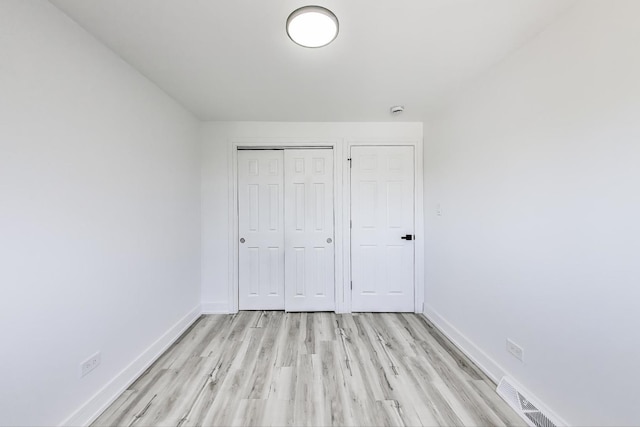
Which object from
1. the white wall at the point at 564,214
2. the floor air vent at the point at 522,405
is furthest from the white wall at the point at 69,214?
the white wall at the point at 564,214

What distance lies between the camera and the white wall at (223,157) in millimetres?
2986

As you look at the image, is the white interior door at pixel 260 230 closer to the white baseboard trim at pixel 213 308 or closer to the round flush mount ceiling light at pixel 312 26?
the white baseboard trim at pixel 213 308

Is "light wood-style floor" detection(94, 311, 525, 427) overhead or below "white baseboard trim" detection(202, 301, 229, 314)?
below

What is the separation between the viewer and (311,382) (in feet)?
5.94

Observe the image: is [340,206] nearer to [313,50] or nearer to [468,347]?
[313,50]

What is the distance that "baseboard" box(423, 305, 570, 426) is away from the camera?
1.54 metres

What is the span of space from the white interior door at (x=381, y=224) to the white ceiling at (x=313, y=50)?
76 centimetres

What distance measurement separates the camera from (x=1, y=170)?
1.08 metres

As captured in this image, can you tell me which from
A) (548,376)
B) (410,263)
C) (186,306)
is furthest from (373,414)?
(186,306)

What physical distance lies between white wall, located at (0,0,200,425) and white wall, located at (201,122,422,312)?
80cm

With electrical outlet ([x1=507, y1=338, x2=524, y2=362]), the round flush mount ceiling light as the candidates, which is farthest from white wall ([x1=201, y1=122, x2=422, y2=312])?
electrical outlet ([x1=507, y1=338, x2=524, y2=362])

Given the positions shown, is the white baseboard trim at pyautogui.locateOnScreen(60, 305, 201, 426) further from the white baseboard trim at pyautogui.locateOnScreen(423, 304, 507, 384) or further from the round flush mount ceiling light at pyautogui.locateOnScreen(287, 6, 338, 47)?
the white baseboard trim at pyautogui.locateOnScreen(423, 304, 507, 384)

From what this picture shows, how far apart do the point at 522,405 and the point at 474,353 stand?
51 centimetres

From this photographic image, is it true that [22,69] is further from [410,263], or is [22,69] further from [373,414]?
[410,263]
